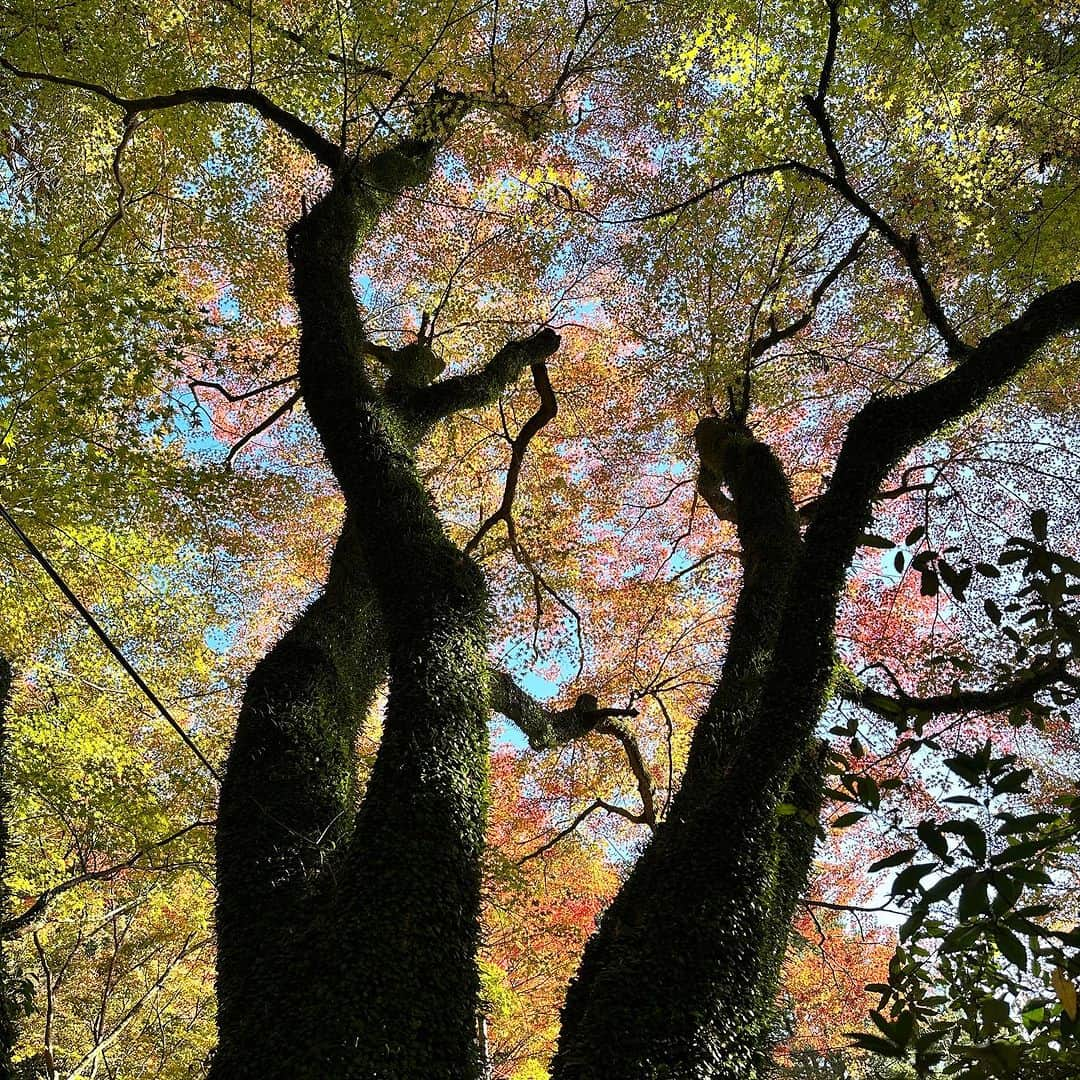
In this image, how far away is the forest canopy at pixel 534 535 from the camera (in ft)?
8.82

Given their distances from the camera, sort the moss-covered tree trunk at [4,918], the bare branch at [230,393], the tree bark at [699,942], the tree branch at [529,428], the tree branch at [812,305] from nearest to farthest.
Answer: the tree bark at [699,942] < the moss-covered tree trunk at [4,918] < the tree branch at [812,305] < the bare branch at [230,393] < the tree branch at [529,428]

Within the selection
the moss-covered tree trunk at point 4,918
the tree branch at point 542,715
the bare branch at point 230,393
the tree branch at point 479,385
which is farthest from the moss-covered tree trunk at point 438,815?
the bare branch at point 230,393

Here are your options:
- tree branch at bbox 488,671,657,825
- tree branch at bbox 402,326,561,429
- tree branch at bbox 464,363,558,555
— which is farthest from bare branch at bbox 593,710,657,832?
tree branch at bbox 402,326,561,429

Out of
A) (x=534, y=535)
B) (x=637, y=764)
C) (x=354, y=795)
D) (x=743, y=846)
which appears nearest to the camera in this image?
(x=743, y=846)

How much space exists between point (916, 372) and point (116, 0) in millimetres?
8146

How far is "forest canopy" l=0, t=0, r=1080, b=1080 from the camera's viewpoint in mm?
2689

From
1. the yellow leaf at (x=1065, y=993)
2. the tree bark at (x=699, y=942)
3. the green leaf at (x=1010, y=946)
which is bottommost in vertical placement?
the yellow leaf at (x=1065, y=993)

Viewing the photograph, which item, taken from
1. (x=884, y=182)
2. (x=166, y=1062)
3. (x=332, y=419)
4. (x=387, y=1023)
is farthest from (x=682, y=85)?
(x=166, y=1062)

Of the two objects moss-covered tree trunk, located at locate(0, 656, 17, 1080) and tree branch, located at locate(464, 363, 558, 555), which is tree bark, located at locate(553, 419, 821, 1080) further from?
tree branch, located at locate(464, 363, 558, 555)

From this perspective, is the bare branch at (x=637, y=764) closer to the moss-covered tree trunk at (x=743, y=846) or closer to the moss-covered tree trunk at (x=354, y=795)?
the moss-covered tree trunk at (x=354, y=795)

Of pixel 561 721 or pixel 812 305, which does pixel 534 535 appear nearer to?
pixel 561 721

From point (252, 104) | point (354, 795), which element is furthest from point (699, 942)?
point (252, 104)

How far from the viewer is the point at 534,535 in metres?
8.76

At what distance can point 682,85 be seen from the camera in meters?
7.72
